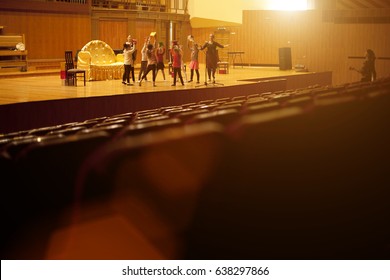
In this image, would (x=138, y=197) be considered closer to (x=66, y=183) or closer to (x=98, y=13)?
(x=66, y=183)

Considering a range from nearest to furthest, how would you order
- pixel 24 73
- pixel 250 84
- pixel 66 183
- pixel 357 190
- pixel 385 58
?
pixel 66 183, pixel 357 190, pixel 250 84, pixel 24 73, pixel 385 58

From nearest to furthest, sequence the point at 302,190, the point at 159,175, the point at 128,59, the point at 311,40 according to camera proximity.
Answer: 1. the point at 159,175
2. the point at 302,190
3. the point at 128,59
4. the point at 311,40

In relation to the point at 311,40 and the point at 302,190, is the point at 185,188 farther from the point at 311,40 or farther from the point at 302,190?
the point at 311,40

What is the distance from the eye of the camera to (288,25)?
15570mm

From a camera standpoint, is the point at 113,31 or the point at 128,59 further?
the point at 113,31

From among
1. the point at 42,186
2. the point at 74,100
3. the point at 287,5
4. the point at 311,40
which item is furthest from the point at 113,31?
the point at 42,186

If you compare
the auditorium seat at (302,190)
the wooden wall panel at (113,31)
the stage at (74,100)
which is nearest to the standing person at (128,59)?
the stage at (74,100)

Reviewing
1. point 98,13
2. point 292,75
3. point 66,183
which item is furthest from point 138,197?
point 98,13

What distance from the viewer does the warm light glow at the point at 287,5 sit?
621 inches

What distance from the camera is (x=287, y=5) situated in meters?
A: 16.0

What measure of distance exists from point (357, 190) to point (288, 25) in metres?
14.1

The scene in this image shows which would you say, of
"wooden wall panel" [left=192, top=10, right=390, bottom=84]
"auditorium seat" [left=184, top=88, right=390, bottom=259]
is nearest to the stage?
"auditorium seat" [left=184, top=88, right=390, bottom=259]

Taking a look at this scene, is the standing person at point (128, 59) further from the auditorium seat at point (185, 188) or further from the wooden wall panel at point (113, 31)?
the auditorium seat at point (185, 188)

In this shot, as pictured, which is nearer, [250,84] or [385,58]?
[250,84]
